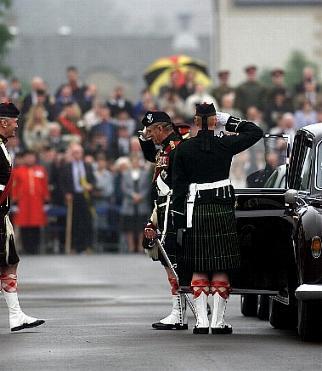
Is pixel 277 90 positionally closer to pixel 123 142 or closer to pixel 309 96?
pixel 309 96

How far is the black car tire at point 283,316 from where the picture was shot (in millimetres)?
13961

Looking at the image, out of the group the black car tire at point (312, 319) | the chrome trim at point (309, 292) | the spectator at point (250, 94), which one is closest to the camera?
the chrome trim at point (309, 292)

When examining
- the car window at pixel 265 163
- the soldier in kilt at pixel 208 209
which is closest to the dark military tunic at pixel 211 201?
the soldier in kilt at pixel 208 209

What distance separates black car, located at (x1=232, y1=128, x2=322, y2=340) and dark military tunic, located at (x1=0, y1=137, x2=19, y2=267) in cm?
185

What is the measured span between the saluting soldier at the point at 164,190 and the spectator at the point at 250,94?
1723 cm

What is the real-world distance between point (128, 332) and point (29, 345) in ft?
4.34

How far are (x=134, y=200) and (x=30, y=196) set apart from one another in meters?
2.00

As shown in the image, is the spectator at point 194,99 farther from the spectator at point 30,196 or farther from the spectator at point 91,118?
the spectator at point 30,196

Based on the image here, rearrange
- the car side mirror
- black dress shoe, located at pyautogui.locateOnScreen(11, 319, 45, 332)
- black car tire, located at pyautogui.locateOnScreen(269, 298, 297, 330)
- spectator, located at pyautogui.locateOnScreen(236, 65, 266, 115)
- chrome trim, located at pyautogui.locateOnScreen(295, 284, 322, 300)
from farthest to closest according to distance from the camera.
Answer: spectator, located at pyautogui.locateOnScreen(236, 65, 266, 115) < black car tire, located at pyautogui.locateOnScreen(269, 298, 297, 330) < black dress shoe, located at pyautogui.locateOnScreen(11, 319, 45, 332) < the car side mirror < chrome trim, located at pyautogui.locateOnScreen(295, 284, 322, 300)

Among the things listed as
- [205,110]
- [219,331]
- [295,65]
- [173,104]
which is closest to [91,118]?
[173,104]

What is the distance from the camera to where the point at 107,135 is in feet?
103

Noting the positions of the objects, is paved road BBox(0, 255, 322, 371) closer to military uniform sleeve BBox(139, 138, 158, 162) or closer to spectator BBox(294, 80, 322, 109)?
military uniform sleeve BBox(139, 138, 158, 162)

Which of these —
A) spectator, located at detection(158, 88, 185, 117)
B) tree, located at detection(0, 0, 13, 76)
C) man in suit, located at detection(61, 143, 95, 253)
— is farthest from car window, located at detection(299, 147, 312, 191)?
tree, located at detection(0, 0, 13, 76)

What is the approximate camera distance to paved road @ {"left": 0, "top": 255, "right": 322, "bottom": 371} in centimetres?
1078
